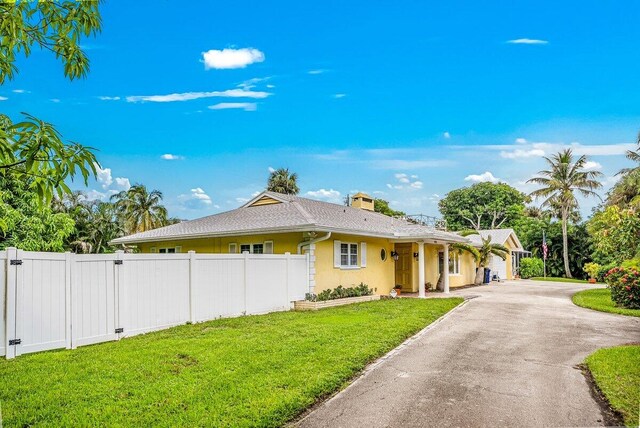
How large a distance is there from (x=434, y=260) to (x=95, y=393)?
62.7ft

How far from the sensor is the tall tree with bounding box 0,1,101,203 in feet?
7.34

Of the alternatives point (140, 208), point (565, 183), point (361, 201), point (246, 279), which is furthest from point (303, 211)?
point (140, 208)

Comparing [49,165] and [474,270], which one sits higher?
[49,165]

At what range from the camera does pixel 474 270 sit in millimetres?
28000

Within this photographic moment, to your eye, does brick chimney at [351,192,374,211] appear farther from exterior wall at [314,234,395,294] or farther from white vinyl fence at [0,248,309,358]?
white vinyl fence at [0,248,309,358]

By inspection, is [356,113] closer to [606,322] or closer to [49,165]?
[606,322]

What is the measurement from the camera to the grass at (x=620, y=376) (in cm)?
508

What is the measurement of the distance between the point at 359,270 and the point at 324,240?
264 cm

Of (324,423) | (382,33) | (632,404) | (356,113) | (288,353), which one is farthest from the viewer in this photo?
(356,113)

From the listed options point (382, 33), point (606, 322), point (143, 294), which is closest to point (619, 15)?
point (382, 33)

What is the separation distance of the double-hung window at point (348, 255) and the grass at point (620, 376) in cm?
953

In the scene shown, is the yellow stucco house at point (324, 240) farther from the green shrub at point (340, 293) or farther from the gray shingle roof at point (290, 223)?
the green shrub at point (340, 293)

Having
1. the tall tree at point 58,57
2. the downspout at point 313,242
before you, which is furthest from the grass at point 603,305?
the tall tree at point 58,57

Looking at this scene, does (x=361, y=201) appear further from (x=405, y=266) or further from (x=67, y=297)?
(x=67, y=297)
